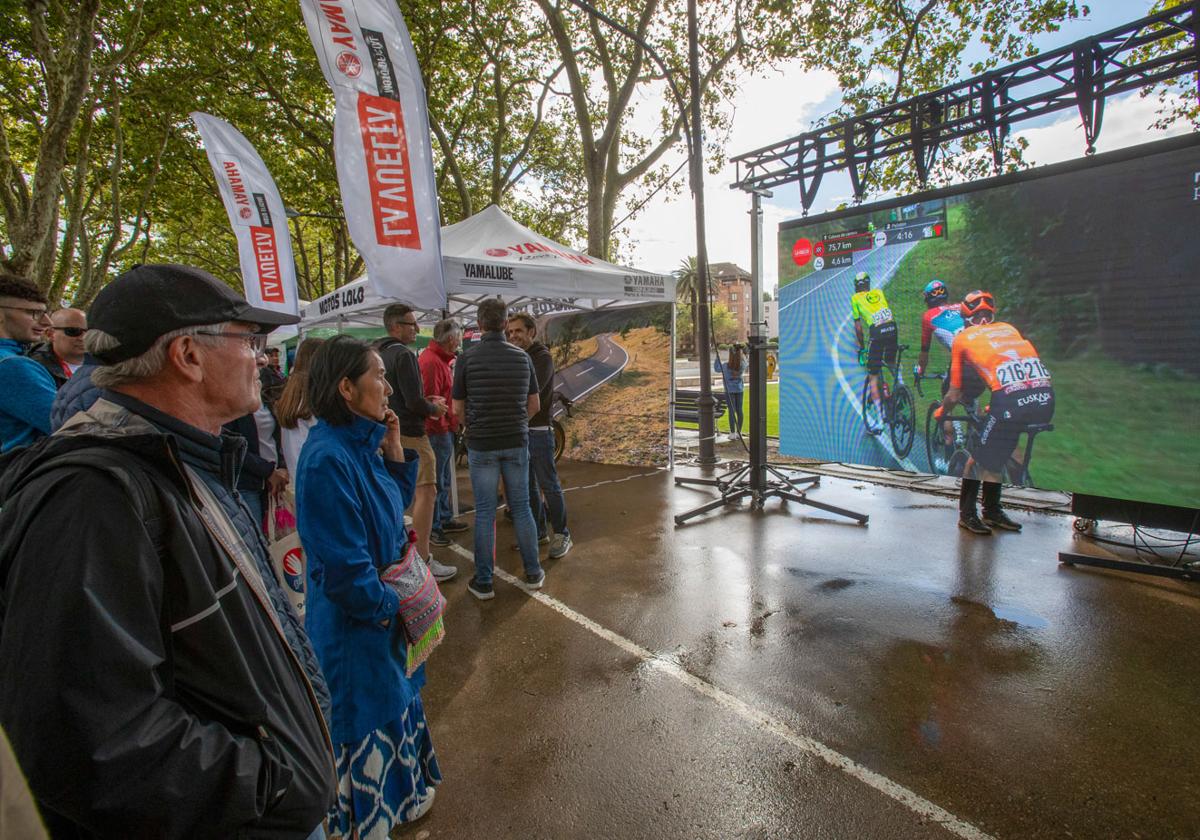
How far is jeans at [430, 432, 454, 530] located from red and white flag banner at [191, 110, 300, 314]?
3510 millimetres

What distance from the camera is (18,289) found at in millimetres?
3037

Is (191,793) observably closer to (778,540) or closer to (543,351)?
(543,351)

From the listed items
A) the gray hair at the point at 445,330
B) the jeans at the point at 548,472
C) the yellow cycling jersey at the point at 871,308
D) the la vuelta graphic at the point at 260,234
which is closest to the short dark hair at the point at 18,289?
the gray hair at the point at 445,330

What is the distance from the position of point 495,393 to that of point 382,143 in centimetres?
204

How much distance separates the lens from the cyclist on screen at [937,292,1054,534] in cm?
467

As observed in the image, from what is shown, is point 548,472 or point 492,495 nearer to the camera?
point 492,495

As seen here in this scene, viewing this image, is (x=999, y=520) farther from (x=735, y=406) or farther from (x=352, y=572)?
(x=735, y=406)

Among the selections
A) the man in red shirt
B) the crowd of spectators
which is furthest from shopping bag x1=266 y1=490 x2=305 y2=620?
the man in red shirt

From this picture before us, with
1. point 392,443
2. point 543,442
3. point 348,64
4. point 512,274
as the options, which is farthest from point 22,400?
point 512,274

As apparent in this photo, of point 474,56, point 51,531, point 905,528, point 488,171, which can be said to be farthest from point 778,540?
point 488,171

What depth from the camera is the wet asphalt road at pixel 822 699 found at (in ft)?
7.41

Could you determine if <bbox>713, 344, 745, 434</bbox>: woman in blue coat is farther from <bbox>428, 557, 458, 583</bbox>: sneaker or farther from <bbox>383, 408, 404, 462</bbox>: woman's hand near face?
<bbox>383, 408, 404, 462</bbox>: woman's hand near face

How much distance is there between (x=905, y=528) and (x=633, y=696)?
389 cm

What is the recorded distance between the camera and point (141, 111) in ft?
42.8
